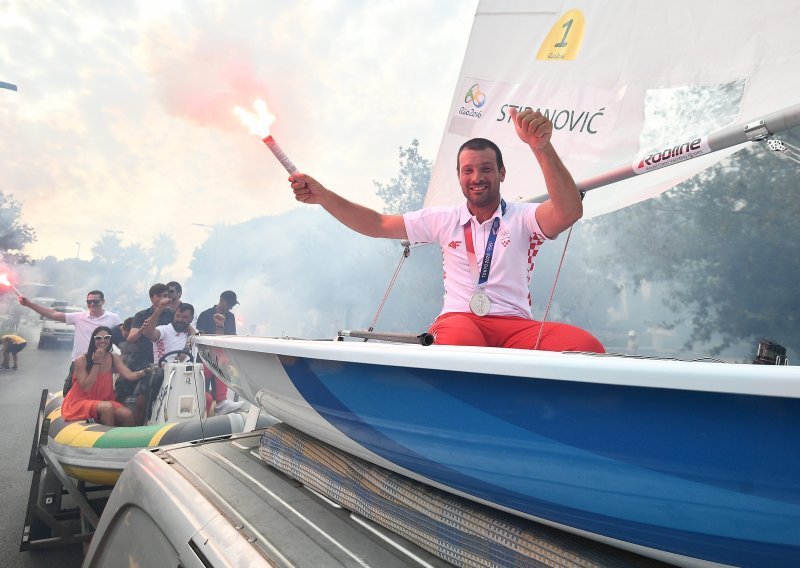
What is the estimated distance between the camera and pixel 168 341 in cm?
595

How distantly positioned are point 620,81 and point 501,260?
146 cm

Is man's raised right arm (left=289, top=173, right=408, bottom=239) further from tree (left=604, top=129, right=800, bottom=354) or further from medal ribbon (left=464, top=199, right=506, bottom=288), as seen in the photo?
tree (left=604, top=129, right=800, bottom=354)

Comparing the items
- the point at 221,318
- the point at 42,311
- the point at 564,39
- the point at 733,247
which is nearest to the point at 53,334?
the point at 42,311

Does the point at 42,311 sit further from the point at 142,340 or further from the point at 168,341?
the point at 168,341

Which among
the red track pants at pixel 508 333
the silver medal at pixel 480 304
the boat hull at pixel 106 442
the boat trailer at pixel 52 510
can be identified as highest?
the silver medal at pixel 480 304

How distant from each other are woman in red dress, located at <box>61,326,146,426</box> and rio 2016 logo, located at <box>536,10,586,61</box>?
15.8 ft

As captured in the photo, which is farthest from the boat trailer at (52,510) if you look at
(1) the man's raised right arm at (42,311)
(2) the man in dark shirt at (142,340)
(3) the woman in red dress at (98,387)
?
(1) the man's raised right arm at (42,311)

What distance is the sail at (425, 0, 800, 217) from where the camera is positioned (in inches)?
81.4

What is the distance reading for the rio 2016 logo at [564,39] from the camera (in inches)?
107

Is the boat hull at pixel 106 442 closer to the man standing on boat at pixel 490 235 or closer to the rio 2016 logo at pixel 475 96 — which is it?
the man standing on boat at pixel 490 235

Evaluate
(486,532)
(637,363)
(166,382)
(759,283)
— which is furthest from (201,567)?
(759,283)

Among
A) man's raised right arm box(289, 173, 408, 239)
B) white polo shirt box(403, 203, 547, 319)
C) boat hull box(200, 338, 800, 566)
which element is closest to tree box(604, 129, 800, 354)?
white polo shirt box(403, 203, 547, 319)

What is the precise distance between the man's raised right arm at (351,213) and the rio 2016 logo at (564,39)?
59.4 inches

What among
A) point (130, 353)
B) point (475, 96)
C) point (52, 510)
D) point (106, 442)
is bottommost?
point (52, 510)
